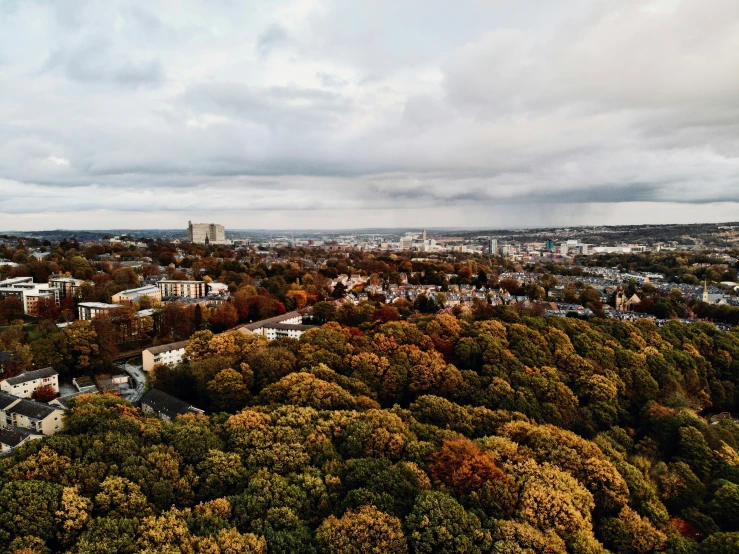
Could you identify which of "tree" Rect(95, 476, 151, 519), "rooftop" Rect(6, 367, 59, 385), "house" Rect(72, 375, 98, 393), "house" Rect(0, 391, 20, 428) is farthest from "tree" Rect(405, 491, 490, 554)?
"rooftop" Rect(6, 367, 59, 385)

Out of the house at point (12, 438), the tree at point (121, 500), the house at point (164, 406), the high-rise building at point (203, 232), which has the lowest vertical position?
the house at point (164, 406)

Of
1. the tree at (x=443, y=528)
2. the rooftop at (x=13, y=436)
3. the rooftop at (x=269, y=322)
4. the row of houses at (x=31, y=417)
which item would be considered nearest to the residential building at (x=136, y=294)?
the rooftop at (x=269, y=322)

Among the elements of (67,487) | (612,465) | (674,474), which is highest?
(67,487)

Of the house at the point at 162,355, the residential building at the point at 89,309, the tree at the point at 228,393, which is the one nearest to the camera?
the tree at the point at 228,393

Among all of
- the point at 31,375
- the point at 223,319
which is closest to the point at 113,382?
the point at 31,375

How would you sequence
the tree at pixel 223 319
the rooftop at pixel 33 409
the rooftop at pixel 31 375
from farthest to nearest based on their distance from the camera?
the tree at pixel 223 319
the rooftop at pixel 31 375
the rooftop at pixel 33 409

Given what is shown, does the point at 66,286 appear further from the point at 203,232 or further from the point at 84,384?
the point at 203,232

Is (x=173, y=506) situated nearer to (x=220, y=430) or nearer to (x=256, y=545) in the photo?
(x=256, y=545)

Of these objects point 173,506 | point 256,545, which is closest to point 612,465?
point 256,545

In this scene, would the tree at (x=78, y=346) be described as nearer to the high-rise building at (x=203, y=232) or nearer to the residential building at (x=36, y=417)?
the residential building at (x=36, y=417)
